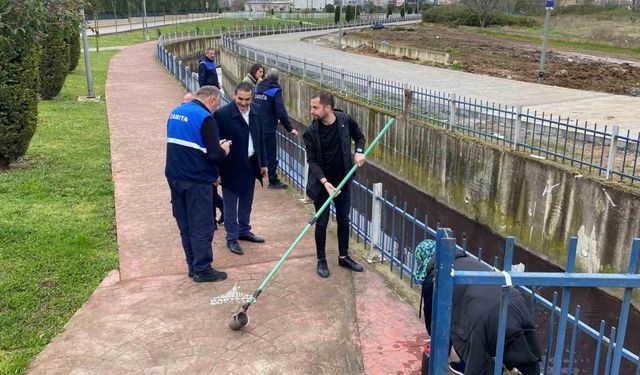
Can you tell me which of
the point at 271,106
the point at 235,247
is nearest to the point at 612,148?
the point at 271,106

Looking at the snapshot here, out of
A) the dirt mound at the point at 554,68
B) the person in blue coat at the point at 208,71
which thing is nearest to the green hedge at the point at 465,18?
the dirt mound at the point at 554,68

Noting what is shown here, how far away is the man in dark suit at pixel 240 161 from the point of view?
201 inches

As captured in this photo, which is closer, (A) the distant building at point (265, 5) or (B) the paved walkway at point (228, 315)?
(B) the paved walkway at point (228, 315)

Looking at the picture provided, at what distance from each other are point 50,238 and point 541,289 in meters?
5.82

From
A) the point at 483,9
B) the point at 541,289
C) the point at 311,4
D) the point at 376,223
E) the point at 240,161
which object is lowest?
the point at 541,289

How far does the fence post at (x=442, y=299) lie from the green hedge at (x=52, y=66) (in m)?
14.2

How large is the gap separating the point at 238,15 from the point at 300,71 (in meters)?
61.5

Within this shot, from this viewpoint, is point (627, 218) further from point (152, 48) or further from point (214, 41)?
point (214, 41)

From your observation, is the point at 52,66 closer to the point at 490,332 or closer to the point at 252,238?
the point at 252,238

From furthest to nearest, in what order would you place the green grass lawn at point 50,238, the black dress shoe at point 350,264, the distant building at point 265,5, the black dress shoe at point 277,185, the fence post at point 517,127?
the distant building at point 265,5 < the fence post at point 517,127 < the black dress shoe at point 277,185 < the black dress shoe at point 350,264 < the green grass lawn at point 50,238

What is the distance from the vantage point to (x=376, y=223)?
5.08 m

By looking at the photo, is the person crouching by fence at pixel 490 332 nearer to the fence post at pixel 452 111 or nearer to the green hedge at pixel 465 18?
the fence post at pixel 452 111

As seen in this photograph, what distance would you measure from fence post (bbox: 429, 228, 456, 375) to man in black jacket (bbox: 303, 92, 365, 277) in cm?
226

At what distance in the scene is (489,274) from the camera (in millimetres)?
2139
